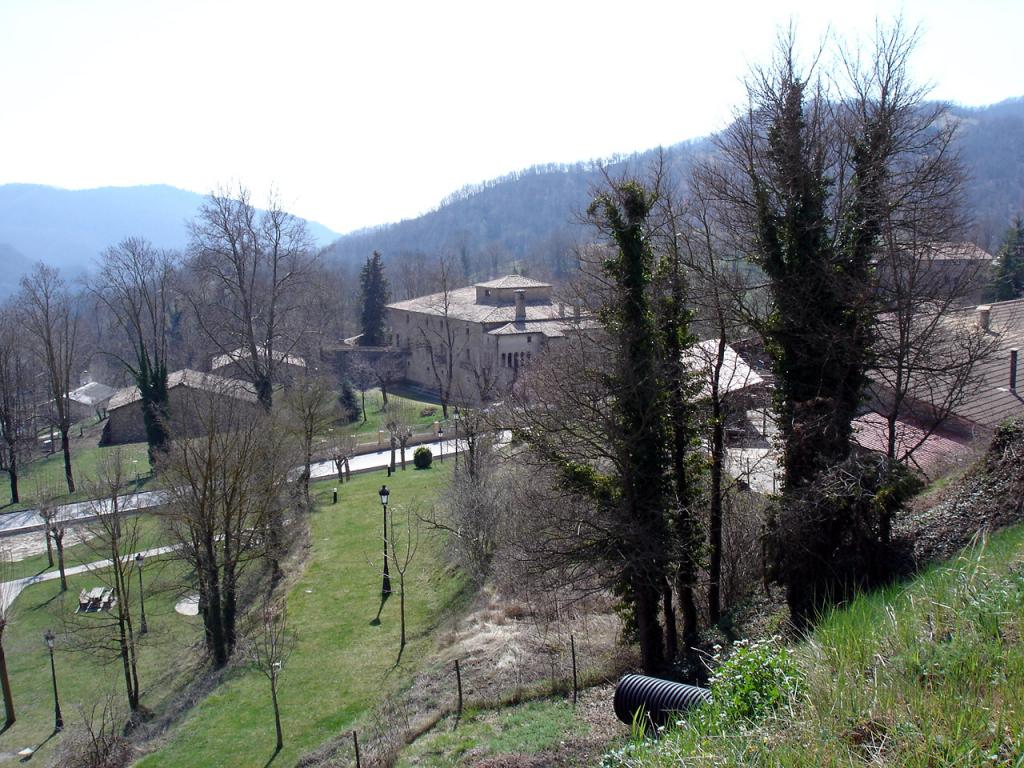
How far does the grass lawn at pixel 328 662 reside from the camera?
13.0m

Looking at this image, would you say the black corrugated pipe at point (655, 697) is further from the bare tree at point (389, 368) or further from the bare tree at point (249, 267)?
the bare tree at point (389, 368)

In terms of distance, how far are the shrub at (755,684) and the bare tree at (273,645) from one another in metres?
9.88

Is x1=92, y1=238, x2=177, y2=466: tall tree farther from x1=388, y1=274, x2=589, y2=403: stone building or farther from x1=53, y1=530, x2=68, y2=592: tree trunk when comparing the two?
x1=388, y1=274, x2=589, y2=403: stone building

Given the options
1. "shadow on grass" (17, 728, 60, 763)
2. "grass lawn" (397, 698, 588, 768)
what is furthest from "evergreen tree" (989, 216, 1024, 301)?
"shadow on grass" (17, 728, 60, 763)

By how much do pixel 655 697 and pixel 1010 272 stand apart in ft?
135

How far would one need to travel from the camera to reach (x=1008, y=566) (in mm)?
6004

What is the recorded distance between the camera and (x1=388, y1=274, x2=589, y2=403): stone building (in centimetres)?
4434

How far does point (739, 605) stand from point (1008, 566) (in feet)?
21.0

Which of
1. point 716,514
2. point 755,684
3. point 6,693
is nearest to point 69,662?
point 6,693

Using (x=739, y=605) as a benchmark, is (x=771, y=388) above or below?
above

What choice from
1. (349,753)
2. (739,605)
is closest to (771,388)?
(739,605)

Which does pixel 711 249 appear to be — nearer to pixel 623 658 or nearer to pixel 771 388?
pixel 771 388

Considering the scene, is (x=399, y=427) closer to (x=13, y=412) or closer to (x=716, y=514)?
(x=13, y=412)

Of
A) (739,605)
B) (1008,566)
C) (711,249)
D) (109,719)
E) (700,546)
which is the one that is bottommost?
(109,719)
